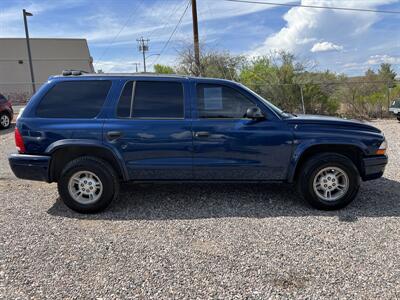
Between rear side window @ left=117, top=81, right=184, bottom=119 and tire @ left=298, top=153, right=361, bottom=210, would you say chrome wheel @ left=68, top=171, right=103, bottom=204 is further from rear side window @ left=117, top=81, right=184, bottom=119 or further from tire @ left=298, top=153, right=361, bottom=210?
tire @ left=298, top=153, right=361, bottom=210

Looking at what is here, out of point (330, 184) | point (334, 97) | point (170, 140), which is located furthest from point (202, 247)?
point (334, 97)

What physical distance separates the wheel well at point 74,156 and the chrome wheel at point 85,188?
27cm

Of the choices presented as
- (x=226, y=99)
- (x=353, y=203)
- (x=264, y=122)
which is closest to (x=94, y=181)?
(x=226, y=99)

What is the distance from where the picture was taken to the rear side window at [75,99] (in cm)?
421

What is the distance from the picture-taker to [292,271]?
2945 mm

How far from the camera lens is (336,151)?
14.5 feet

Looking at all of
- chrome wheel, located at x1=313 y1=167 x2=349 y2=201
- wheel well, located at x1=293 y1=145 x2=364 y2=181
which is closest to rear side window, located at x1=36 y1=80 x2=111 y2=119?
wheel well, located at x1=293 y1=145 x2=364 y2=181

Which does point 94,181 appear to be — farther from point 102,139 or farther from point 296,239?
point 296,239

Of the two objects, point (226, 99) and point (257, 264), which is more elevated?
point (226, 99)

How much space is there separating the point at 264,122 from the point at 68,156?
2.64 meters

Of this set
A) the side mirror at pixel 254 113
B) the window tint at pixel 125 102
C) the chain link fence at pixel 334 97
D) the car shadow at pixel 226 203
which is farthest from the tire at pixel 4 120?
the side mirror at pixel 254 113

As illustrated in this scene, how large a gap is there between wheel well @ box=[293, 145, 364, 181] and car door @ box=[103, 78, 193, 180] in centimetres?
149

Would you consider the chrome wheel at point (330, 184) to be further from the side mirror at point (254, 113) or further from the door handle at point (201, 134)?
the door handle at point (201, 134)

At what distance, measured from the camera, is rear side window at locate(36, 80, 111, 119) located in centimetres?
421
